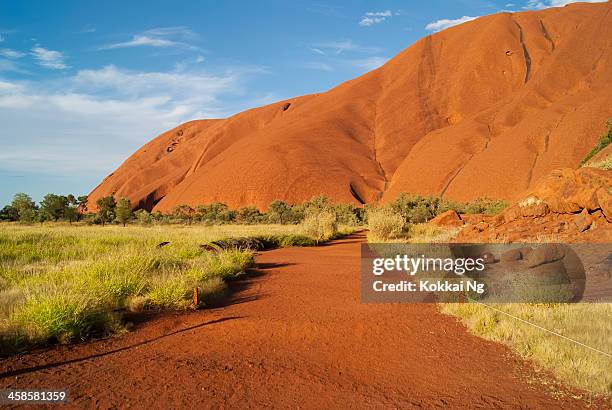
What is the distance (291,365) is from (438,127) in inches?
2808

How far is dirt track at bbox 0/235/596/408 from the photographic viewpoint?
149 inches

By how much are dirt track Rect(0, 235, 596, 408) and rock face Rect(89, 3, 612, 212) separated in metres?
41.8

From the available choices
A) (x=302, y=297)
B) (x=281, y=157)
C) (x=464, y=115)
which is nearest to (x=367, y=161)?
(x=281, y=157)

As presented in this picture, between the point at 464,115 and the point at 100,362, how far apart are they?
73.0 m

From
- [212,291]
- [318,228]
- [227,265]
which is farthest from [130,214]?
[212,291]

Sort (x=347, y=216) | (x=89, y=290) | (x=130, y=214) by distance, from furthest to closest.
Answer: (x=130, y=214)
(x=347, y=216)
(x=89, y=290)

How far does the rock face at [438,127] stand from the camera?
4722cm

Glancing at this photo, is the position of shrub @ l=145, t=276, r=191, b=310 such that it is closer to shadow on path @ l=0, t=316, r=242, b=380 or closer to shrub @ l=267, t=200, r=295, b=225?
shadow on path @ l=0, t=316, r=242, b=380

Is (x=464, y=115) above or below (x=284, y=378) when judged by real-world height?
above

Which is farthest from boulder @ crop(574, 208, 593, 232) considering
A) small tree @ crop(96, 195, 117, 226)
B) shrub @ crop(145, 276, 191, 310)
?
small tree @ crop(96, 195, 117, 226)

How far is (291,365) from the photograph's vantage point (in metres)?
4.55

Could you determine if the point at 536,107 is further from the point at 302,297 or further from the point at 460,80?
the point at 302,297

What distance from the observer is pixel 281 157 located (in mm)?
65875

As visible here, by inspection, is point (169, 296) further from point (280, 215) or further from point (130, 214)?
point (130, 214)
